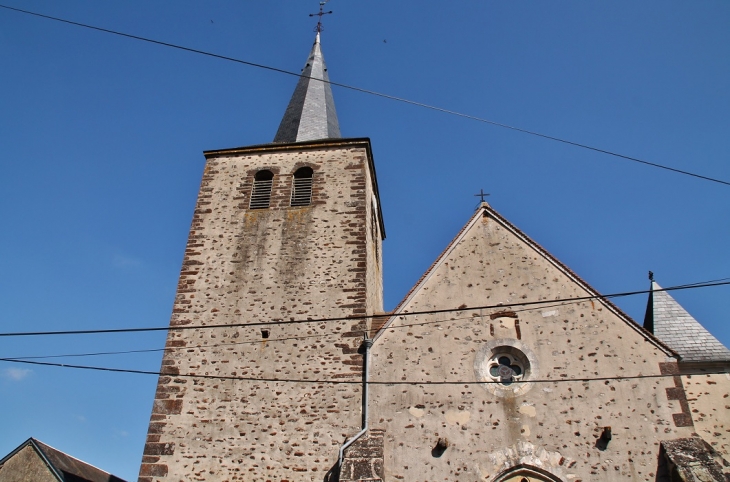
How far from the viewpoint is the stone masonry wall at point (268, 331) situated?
1126 centimetres

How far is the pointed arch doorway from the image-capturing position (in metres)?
10.0

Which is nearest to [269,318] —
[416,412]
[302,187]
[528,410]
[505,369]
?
[416,412]

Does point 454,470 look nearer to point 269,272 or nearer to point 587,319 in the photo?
point 587,319

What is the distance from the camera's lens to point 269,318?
1297 cm

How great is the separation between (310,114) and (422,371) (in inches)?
413

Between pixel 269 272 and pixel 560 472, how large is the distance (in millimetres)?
7297

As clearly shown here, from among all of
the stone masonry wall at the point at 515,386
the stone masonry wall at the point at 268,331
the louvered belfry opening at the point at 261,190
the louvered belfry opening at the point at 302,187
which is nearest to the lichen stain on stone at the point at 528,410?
the stone masonry wall at the point at 515,386

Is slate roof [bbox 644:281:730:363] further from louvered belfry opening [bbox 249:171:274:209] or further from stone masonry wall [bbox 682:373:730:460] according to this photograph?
louvered belfry opening [bbox 249:171:274:209]

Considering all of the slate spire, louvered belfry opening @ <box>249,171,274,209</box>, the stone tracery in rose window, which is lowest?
the stone tracery in rose window

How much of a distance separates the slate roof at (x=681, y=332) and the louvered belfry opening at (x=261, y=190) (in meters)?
9.16

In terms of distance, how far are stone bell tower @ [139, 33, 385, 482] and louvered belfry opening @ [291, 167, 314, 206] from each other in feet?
0.10

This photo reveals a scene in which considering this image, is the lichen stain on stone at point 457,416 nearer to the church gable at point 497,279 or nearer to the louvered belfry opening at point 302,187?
the church gable at point 497,279

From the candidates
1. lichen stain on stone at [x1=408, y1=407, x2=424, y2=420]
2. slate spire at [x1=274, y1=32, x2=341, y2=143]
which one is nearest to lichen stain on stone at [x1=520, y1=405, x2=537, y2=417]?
lichen stain on stone at [x1=408, y1=407, x2=424, y2=420]

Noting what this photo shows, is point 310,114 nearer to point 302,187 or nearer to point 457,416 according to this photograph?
point 302,187
